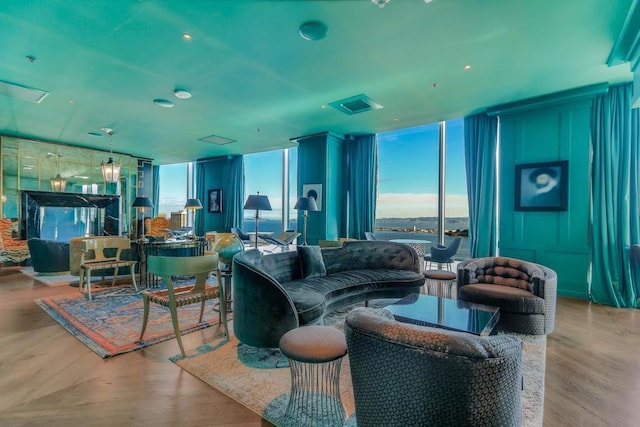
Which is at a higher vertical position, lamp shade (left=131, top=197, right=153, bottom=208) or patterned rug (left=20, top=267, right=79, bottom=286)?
lamp shade (left=131, top=197, right=153, bottom=208)

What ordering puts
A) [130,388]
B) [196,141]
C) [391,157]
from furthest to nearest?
[196,141]
[391,157]
[130,388]

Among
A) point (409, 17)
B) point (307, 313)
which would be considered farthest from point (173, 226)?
point (409, 17)

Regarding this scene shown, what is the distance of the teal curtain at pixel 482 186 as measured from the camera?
17.4 feet

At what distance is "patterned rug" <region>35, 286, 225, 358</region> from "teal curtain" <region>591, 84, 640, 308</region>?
5.42 metres

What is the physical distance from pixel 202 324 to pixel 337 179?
464 centimetres

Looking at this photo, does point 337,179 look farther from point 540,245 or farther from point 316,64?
point 540,245

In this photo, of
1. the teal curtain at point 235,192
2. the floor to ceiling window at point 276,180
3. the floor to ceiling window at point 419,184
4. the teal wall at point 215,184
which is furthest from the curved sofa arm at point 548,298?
the teal wall at point 215,184

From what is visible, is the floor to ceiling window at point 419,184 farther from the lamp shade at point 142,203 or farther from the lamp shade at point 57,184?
the lamp shade at point 57,184

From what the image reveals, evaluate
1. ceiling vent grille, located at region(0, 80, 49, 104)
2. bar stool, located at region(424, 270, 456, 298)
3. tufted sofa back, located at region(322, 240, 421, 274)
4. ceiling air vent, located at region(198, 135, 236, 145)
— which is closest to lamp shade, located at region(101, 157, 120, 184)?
ceiling vent grille, located at region(0, 80, 49, 104)

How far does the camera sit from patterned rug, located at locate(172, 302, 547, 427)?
1976 millimetres

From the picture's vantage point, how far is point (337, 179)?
7.20 m

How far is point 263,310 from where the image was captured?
103 inches

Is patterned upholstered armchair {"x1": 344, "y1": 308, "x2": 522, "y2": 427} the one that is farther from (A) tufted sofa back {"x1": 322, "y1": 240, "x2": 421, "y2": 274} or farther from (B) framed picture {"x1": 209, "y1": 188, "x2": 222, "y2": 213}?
(B) framed picture {"x1": 209, "y1": 188, "x2": 222, "y2": 213}

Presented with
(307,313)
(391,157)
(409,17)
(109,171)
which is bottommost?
(307,313)
